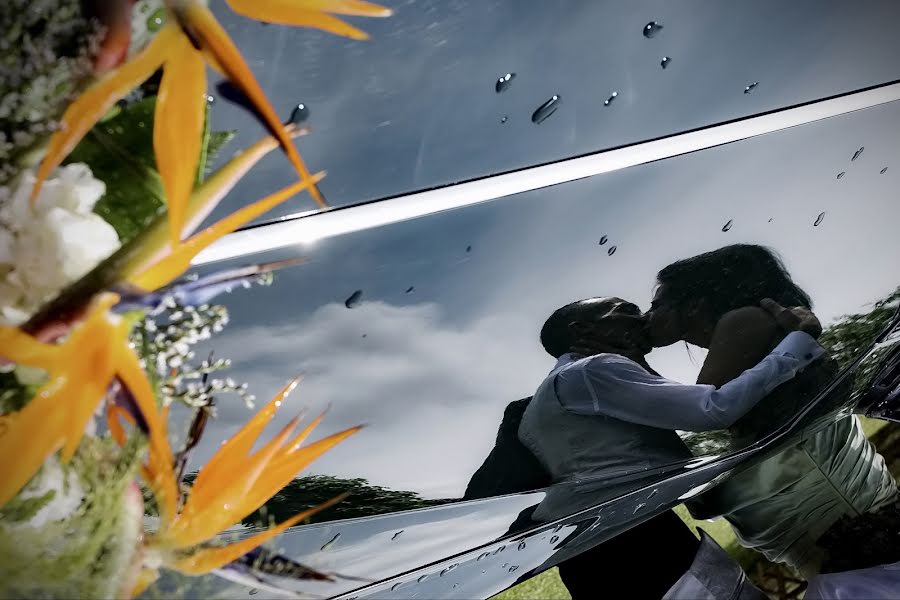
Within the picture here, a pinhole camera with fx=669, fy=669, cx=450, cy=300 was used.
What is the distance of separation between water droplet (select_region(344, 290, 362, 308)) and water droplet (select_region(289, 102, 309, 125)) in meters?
0.12

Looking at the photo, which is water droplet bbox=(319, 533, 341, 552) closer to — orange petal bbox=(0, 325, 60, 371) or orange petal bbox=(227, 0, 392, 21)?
orange petal bbox=(0, 325, 60, 371)

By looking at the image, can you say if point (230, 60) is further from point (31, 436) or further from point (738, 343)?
point (738, 343)

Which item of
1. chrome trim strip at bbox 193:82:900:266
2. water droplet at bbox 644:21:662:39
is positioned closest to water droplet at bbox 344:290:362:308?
chrome trim strip at bbox 193:82:900:266

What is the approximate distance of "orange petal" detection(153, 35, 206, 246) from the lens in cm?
37

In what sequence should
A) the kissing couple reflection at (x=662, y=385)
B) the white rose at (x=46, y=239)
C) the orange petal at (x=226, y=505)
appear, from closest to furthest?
the white rose at (x=46, y=239)
the orange petal at (x=226, y=505)
the kissing couple reflection at (x=662, y=385)

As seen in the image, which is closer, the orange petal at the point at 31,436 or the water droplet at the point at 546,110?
the orange petal at the point at 31,436

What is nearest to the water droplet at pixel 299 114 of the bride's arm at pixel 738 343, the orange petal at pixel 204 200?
the orange petal at pixel 204 200

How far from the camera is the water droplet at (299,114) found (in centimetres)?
41

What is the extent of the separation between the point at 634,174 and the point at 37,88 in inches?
16.5

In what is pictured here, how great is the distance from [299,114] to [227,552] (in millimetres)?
310

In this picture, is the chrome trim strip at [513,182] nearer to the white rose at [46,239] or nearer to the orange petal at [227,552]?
the white rose at [46,239]

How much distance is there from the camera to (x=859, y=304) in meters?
0.75

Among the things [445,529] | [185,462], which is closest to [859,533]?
[445,529]

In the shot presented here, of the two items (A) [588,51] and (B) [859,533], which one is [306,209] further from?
(B) [859,533]
